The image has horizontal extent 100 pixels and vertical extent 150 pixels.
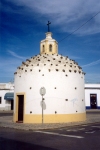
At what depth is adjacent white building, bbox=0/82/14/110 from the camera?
37812 millimetres

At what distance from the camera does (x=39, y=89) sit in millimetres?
17047

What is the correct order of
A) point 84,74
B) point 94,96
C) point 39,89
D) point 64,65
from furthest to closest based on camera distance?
point 94,96 < point 84,74 < point 64,65 < point 39,89

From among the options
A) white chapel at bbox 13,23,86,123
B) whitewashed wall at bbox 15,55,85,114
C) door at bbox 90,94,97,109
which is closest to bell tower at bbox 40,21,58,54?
white chapel at bbox 13,23,86,123

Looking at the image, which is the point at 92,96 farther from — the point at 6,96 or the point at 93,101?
the point at 6,96

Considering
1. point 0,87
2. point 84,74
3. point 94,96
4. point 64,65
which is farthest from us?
point 94,96

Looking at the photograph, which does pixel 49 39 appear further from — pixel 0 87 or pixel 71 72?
pixel 0 87

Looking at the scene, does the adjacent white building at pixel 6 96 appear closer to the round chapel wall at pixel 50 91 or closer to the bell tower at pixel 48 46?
the bell tower at pixel 48 46

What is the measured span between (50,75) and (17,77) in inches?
144

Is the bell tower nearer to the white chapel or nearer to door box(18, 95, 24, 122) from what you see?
the white chapel

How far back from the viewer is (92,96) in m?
42.8

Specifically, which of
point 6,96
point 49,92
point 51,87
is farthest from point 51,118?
point 6,96

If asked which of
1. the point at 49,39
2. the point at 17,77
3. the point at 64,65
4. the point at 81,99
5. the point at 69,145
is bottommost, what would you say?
the point at 69,145

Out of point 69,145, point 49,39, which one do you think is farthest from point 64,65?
Answer: point 69,145

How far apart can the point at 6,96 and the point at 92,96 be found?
806 inches
